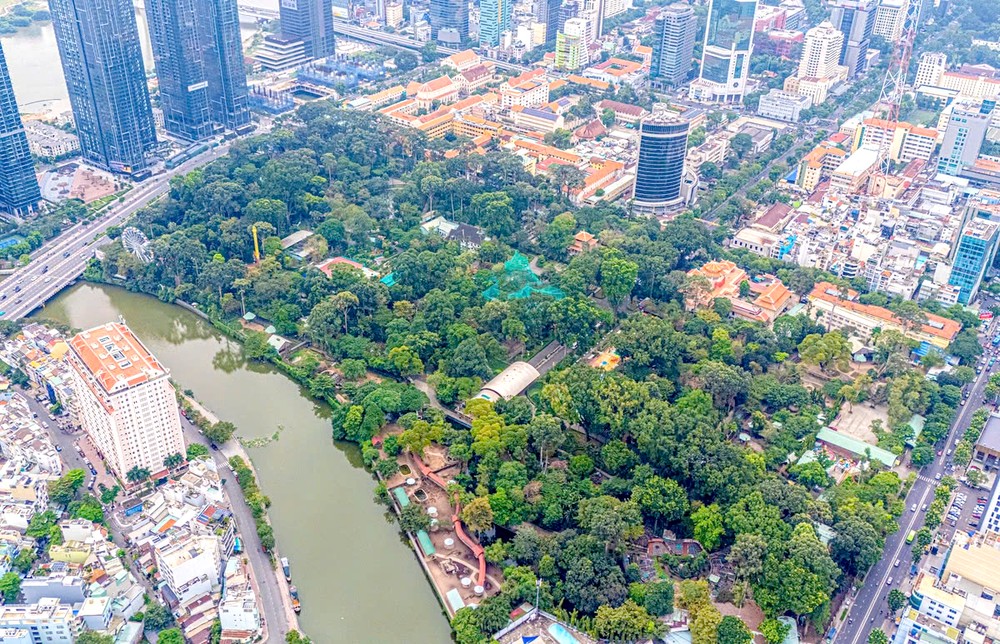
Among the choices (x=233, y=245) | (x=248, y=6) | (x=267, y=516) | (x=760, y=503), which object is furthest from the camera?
(x=248, y=6)

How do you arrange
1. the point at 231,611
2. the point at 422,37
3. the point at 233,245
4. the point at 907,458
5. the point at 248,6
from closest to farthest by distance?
the point at 231,611 → the point at 907,458 → the point at 233,245 → the point at 422,37 → the point at 248,6

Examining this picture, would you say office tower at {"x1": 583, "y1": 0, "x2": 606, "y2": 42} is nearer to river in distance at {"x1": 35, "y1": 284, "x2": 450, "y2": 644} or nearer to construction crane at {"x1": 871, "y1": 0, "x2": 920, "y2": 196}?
construction crane at {"x1": 871, "y1": 0, "x2": 920, "y2": 196}

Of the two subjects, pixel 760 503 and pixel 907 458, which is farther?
pixel 907 458

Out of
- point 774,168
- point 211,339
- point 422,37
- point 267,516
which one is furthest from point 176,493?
point 422,37

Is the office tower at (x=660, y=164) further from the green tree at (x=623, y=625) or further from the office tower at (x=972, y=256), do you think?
the green tree at (x=623, y=625)

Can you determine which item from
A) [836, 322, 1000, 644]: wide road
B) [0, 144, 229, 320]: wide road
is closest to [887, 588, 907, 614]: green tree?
[836, 322, 1000, 644]: wide road

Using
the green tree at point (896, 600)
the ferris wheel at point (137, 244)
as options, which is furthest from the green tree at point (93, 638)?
the ferris wheel at point (137, 244)

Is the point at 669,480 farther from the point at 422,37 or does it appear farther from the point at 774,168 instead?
the point at 422,37
